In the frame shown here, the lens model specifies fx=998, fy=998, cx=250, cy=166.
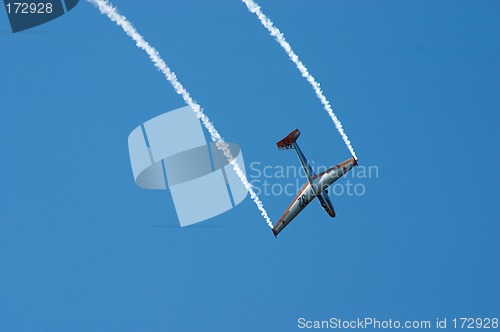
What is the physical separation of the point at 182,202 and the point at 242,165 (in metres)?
8.79

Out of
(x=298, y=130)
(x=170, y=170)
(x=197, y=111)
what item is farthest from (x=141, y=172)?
(x=298, y=130)

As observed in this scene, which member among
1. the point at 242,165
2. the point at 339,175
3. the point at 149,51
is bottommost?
the point at 339,175

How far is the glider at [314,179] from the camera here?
117 metres

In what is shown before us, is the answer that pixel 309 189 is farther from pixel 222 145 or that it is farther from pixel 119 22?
pixel 119 22

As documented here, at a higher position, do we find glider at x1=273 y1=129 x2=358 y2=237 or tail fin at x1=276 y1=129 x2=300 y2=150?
tail fin at x1=276 y1=129 x2=300 y2=150

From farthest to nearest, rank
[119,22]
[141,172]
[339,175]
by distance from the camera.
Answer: [141,172], [339,175], [119,22]

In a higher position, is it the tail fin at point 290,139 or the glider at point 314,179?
the tail fin at point 290,139

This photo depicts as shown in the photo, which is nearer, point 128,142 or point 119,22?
point 119,22

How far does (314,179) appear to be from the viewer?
12000cm

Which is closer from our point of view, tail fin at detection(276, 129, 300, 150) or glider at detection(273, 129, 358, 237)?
glider at detection(273, 129, 358, 237)

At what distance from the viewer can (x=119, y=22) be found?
110500 millimetres

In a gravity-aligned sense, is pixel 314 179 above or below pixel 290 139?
below

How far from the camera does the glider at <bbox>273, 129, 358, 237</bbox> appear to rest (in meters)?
117

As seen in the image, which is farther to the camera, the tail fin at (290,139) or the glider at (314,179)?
the tail fin at (290,139)
